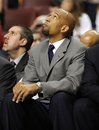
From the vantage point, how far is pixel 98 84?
343 centimetres

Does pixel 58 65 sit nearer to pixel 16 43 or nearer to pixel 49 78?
pixel 49 78

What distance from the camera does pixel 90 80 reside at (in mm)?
3408

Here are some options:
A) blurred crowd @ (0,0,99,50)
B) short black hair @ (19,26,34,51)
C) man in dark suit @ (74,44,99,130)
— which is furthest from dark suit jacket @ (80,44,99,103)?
blurred crowd @ (0,0,99,50)

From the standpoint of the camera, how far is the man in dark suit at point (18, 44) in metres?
4.06

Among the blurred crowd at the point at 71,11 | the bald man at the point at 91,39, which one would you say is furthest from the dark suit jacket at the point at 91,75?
the blurred crowd at the point at 71,11

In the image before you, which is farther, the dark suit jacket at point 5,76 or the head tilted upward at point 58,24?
the head tilted upward at point 58,24

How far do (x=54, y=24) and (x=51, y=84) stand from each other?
1.72 feet

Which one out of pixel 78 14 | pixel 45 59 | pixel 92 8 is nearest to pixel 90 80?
pixel 45 59

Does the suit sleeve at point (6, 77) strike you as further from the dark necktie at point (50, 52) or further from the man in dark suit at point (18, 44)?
the man in dark suit at point (18, 44)

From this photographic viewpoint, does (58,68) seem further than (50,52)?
No

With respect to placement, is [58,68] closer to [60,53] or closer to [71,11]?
[60,53]

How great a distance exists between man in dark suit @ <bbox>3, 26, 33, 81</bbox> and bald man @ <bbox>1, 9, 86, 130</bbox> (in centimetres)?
35

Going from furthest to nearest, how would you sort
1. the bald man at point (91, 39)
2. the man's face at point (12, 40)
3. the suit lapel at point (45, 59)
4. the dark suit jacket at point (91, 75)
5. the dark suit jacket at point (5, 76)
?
the man's face at point (12, 40) → the bald man at point (91, 39) → the suit lapel at point (45, 59) → the dark suit jacket at point (5, 76) → the dark suit jacket at point (91, 75)

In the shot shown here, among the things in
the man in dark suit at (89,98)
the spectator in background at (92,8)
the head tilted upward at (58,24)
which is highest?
the head tilted upward at (58,24)
